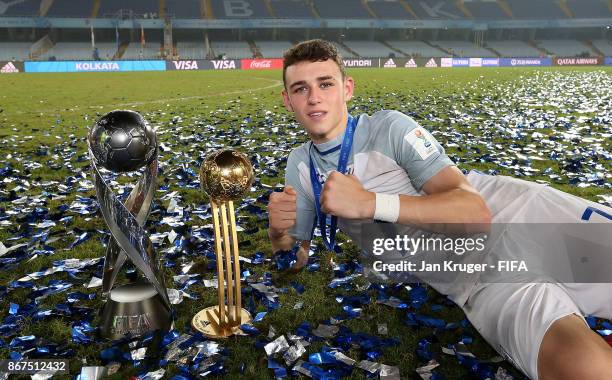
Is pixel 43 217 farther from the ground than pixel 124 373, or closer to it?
farther from the ground

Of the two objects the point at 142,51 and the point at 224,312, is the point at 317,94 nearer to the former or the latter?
the point at 224,312

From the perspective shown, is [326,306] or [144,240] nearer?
[144,240]

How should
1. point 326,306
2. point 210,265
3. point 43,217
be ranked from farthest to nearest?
point 43,217 → point 210,265 → point 326,306

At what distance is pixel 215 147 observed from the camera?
31.2ft

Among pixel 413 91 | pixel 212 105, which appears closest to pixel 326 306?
pixel 212 105

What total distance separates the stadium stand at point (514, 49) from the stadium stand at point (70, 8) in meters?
49.7

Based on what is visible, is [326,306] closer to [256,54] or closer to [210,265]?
[210,265]

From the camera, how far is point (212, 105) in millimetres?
16781

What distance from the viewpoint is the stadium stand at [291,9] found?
196ft

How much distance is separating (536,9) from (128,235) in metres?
74.0

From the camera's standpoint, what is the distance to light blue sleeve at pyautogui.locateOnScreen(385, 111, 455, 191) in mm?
2980

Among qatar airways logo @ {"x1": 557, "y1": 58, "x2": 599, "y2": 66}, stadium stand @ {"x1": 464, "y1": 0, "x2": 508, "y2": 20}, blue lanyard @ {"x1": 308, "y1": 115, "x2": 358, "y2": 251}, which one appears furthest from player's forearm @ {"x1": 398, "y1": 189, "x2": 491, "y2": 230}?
stadium stand @ {"x1": 464, "y1": 0, "x2": 508, "y2": 20}

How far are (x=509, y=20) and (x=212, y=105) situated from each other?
57.4 meters

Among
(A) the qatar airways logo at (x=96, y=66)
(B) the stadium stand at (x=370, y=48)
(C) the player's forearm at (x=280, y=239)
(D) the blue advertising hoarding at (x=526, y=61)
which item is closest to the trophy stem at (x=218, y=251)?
(C) the player's forearm at (x=280, y=239)
